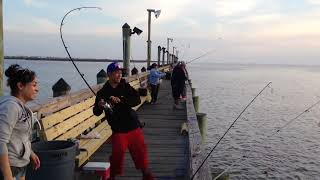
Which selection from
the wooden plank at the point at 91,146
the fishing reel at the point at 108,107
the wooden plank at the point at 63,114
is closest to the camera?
the fishing reel at the point at 108,107

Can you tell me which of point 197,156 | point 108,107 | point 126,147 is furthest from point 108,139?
point 108,107

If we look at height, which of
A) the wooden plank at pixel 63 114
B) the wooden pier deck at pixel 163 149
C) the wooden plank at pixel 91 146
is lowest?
the wooden pier deck at pixel 163 149

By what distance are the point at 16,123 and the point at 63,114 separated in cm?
358

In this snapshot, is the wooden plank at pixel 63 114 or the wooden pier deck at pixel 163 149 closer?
the wooden plank at pixel 63 114

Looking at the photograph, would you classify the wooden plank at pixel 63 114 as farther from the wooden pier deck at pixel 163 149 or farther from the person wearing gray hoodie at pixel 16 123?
the person wearing gray hoodie at pixel 16 123

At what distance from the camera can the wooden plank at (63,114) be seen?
6.07 metres

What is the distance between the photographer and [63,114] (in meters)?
6.92

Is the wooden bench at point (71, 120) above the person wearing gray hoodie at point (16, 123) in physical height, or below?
below

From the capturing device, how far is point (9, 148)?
3.37m

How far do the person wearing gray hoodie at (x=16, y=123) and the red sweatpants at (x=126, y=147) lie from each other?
2.28 m

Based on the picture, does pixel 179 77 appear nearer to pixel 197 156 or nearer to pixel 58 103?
pixel 197 156

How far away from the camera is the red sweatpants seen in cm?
585

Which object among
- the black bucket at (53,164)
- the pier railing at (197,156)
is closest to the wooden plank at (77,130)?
the black bucket at (53,164)

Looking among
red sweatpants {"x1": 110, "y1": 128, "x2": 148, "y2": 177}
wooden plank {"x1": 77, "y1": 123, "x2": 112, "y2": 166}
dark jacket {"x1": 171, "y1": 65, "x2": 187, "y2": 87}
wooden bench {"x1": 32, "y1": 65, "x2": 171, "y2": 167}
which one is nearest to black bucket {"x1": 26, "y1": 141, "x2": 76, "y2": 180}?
red sweatpants {"x1": 110, "y1": 128, "x2": 148, "y2": 177}
